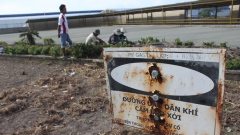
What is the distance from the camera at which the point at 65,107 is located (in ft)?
12.3

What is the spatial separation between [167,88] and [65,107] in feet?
9.12

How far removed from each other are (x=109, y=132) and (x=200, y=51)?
204 cm

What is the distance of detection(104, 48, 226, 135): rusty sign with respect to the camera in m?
1.15

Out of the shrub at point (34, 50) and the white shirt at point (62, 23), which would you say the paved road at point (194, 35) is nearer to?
the shrub at point (34, 50)

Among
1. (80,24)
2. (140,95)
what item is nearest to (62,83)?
(140,95)

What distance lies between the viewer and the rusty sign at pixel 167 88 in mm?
1150

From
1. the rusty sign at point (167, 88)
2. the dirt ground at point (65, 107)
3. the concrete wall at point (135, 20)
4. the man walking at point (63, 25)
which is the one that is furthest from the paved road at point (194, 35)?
the rusty sign at point (167, 88)

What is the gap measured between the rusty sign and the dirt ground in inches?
54.4

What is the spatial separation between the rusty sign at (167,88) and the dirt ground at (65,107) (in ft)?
4.54

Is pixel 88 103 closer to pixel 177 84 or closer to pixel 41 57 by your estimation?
pixel 177 84

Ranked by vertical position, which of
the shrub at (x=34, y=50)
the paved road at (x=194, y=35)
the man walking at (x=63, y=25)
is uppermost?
the man walking at (x=63, y=25)

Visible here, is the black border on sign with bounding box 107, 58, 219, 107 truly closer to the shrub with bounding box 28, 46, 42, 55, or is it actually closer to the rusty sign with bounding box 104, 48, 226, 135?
the rusty sign with bounding box 104, 48, 226, 135

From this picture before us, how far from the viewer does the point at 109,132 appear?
9.45 feet

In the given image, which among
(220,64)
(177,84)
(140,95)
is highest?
(220,64)
